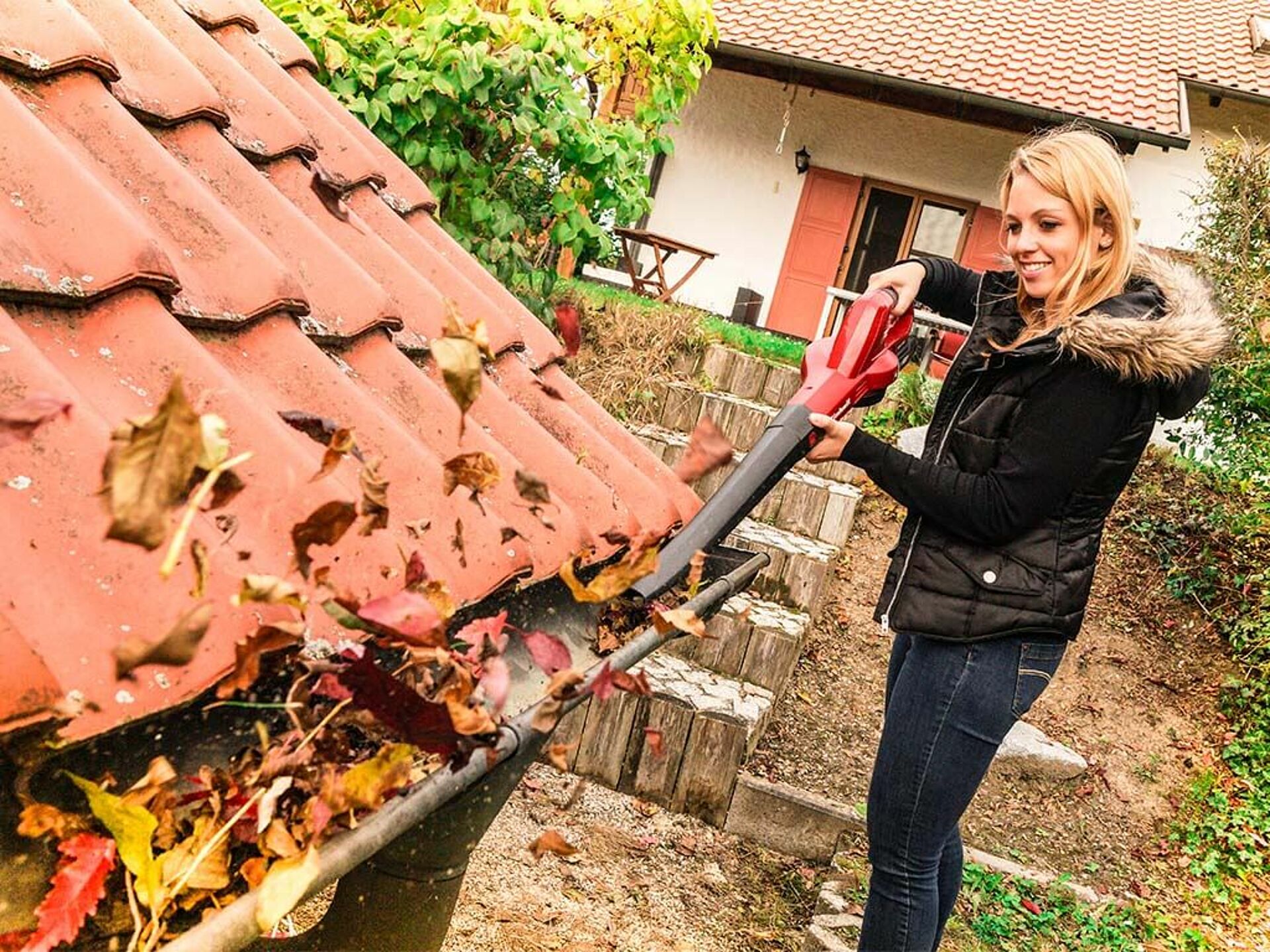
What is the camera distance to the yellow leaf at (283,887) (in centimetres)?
68

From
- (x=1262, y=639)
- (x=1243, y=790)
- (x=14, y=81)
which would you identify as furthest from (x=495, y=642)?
(x=1262, y=639)

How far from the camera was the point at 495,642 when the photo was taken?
0.94 m

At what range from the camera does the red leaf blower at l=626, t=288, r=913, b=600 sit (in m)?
1.52

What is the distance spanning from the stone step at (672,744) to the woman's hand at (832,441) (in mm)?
1997

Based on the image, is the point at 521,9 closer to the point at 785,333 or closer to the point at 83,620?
the point at 83,620

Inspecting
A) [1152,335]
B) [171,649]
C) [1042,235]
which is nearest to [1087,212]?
[1042,235]

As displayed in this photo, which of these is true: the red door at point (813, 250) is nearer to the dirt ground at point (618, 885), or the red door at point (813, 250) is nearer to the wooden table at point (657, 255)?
the wooden table at point (657, 255)

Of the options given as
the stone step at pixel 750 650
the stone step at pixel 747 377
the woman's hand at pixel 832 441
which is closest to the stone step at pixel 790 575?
the stone step at pixel 750 650

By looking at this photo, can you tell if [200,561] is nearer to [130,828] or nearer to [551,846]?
[130,828]

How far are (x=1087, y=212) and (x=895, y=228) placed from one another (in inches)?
445

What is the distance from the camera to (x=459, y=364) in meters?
0.71

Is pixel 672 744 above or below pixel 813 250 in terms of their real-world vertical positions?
below

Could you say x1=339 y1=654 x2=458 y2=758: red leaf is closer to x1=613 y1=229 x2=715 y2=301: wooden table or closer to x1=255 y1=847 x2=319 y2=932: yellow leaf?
x1=255 y1=847 x2=319 y2=932: yellow leaf

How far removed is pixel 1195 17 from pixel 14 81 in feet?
49.1
